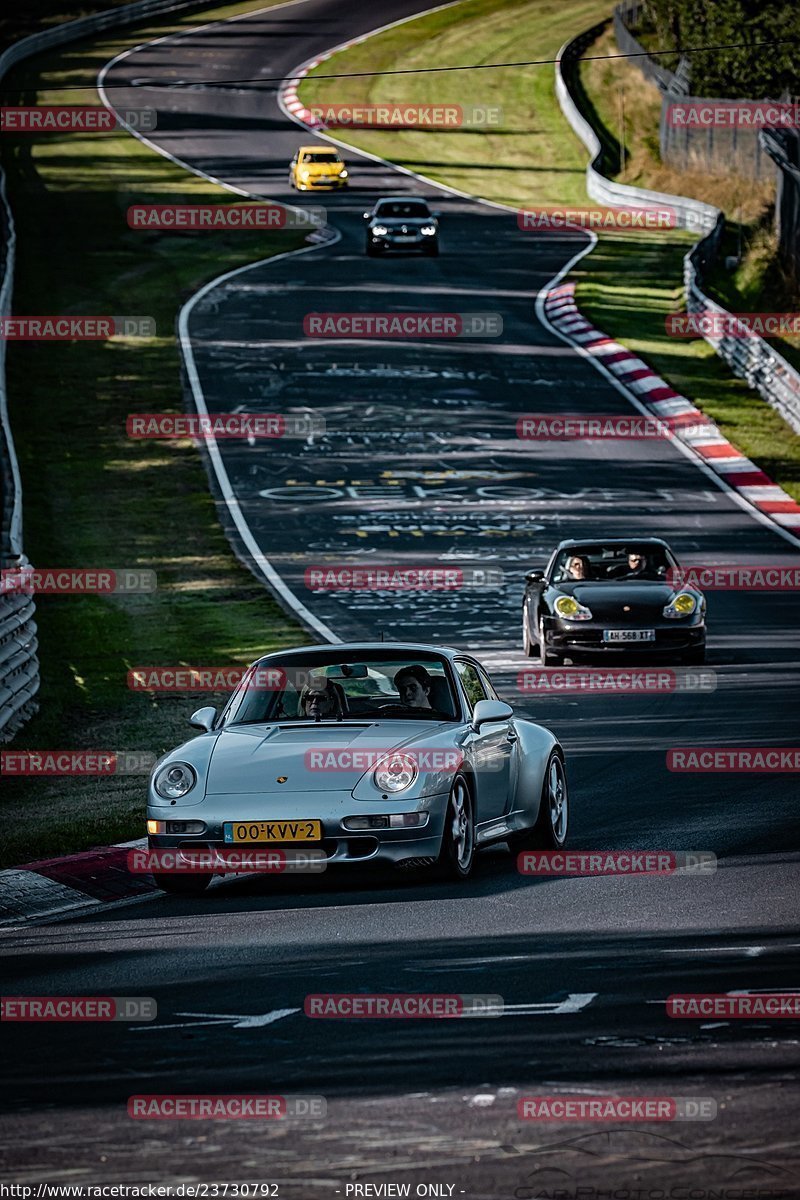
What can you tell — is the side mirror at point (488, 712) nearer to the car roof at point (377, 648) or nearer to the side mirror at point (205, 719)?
the car roof at point (377, 648)

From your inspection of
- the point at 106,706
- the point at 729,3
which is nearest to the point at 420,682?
the point at 106,706

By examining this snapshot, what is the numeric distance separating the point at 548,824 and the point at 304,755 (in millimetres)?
1736

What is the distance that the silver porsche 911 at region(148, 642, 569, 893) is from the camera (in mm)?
10234

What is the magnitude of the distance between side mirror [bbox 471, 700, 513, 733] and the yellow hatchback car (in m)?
51.4

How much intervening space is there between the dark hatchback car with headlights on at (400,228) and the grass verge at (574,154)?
4.03 m

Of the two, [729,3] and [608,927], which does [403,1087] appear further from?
[729,3]

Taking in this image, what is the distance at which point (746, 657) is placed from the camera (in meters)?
20.4

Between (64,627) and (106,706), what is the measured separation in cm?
541

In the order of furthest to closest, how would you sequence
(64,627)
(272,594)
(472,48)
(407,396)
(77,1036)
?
(472,48) → (407,396) → (272,594) → (64,627) → (77,1036)

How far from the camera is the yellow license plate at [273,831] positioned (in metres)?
10.2
